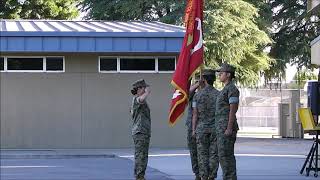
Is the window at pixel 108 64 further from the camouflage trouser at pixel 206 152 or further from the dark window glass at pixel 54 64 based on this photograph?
the camouflage trouser at pixel 206 152

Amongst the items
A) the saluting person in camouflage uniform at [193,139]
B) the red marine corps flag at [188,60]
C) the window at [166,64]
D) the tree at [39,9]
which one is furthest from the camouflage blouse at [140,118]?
the tree at [39,9]

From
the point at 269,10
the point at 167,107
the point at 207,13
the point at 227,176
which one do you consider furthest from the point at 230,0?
the point at 227,176

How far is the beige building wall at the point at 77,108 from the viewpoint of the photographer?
72.8 ft

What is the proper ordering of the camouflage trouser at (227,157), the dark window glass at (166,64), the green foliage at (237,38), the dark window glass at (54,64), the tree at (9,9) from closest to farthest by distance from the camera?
the camouflage trouser at (227,157) < the dark window glass at (54,64) < the dark window glass at (166,64) < the green foliage at (237,38) < the tree at (9,9)

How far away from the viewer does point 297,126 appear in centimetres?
3194

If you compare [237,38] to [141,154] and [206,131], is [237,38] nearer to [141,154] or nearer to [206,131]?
[141,154]

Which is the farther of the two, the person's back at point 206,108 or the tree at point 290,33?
the tree at point 290,33

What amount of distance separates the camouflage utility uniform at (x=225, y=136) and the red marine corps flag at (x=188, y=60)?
5.42ft

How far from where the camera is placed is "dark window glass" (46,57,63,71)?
2238 cm

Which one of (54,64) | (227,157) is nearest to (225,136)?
(227,157)

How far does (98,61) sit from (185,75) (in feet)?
34.6

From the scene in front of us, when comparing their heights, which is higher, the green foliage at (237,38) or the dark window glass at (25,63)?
the green foliage at (237,38)

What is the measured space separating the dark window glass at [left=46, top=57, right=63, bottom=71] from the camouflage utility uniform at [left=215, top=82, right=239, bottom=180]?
1266cm

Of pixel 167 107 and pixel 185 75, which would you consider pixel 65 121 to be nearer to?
pixel 167 107
